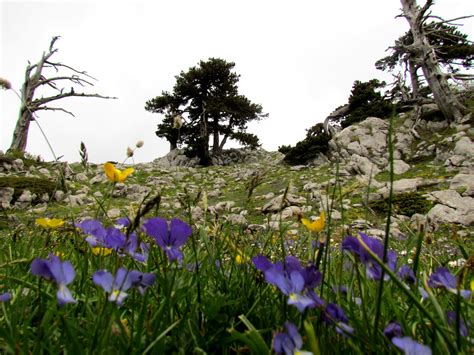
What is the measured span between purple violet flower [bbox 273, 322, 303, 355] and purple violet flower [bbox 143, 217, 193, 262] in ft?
0.96

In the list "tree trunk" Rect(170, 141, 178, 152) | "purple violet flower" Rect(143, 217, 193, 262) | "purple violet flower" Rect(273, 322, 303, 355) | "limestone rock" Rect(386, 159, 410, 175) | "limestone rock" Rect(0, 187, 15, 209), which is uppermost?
"tree trunk" Rect(170, 141, 178, 152)

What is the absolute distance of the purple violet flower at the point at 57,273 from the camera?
677 mm

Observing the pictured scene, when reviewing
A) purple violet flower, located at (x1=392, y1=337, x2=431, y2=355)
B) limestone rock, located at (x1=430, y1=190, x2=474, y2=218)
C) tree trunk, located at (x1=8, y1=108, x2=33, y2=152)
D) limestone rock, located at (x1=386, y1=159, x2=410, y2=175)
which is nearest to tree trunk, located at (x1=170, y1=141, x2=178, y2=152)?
tree trunk, located at (x1=8, y1=108, x2=33, y2=152)

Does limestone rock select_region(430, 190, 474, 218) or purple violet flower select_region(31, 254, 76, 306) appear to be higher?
purple violet flower select_region(31, 254, 76, 306)

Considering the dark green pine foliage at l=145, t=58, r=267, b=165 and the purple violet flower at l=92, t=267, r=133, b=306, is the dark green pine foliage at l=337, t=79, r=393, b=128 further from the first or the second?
the purple violet flower at l=92, t=267, r=133, b=306

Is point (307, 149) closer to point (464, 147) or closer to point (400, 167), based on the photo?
point (400, 167)

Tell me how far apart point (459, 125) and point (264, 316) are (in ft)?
55.7

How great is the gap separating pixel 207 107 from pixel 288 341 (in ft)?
96.9

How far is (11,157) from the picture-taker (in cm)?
1730

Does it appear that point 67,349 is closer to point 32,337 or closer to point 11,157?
point 32,337

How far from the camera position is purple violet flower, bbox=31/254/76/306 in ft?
2.22

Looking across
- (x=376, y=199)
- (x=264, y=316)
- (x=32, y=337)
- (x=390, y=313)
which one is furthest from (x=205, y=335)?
(x=376, y=199)

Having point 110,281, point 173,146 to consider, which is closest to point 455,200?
point 110,281

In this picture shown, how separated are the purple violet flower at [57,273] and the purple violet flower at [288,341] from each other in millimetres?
394
